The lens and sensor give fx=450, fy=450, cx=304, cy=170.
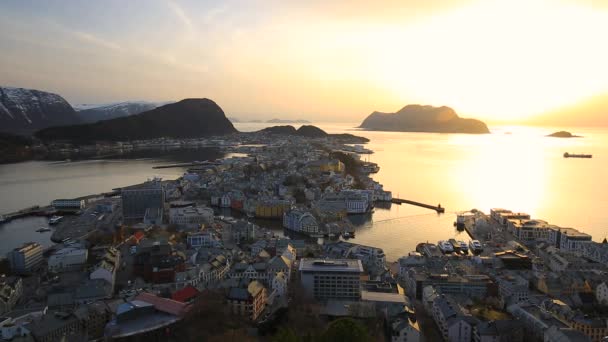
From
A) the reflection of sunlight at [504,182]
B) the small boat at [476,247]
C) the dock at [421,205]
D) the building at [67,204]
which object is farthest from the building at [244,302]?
the reflection of sunlight at [504,182]

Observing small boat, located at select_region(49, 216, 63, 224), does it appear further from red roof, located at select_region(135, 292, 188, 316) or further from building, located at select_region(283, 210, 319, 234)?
red roof, located at select_region(135, 292, 188, 316)

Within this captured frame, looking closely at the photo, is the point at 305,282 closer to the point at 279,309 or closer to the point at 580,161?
the point at 279,309

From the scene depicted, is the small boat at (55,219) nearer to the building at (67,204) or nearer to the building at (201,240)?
the building at (67,204)

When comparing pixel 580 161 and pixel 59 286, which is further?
pixel 580 161

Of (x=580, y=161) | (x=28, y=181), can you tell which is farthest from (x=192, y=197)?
(x=580, y=161)

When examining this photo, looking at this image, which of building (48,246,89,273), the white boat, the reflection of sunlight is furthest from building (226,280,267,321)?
the reflection of sunlight
